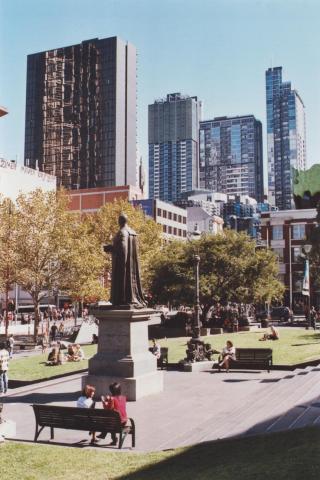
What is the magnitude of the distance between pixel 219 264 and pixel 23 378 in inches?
885

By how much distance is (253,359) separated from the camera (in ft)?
68.6

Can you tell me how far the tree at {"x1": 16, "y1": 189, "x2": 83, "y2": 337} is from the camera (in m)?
35.5

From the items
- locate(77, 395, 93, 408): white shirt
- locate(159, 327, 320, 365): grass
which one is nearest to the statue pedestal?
locate(77, 395, 93, 408): white shirt

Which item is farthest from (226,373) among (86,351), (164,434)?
(86,351)

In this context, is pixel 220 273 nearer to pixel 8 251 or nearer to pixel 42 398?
pixel 8 251

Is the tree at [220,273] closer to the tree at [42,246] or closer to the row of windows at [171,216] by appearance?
the tree at [42,246]

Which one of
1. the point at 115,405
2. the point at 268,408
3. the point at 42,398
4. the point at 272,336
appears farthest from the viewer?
the point at 272,336

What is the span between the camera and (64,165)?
464 feet

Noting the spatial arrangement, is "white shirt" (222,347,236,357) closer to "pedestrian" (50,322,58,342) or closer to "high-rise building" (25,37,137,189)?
"pedestrian" (50,322,58,342)

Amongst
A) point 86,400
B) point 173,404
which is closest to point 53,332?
point 173,404

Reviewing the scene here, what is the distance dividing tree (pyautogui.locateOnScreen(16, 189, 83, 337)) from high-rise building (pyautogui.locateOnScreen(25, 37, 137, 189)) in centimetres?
10199

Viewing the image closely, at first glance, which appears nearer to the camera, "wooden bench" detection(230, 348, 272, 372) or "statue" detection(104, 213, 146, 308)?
"statue" detection(104, 213, 146, 308)

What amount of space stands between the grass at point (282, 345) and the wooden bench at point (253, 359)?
2.73 ft

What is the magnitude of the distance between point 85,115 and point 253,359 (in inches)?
5038
